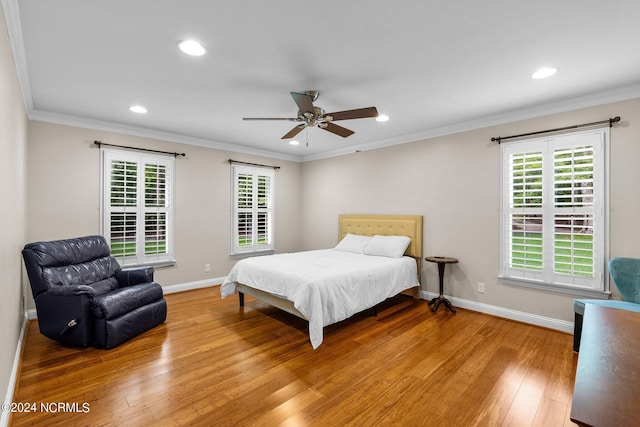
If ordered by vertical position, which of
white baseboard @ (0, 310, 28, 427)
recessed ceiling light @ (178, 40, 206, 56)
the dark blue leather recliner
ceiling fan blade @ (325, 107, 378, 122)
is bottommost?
white baseboard @ (0, 310, 28, 427)

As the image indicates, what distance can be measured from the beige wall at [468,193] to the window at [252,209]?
1485mm

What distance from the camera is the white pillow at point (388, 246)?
14.6ft

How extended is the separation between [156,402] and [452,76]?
3.57 m

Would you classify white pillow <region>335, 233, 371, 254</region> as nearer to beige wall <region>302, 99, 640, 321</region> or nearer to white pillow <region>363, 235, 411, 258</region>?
white pillow <region>363, 235, 411, 258</region>

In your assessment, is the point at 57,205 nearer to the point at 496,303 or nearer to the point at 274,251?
the point at 274,251

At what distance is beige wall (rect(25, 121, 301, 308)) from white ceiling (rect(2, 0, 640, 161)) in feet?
1.33

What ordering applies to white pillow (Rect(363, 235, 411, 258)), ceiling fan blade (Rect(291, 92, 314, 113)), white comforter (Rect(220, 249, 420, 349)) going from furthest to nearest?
white pillow (Rect(363, 235, 411, 258)) → white comforter (Rect(220, 249, 420, 349)) → ceiling fan blade (Rect(291, 92, 314, 113))

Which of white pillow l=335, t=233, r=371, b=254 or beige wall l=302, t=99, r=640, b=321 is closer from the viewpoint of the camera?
beige wall l=302, t=99, r=640, b=321

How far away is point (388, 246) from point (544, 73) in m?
2.73

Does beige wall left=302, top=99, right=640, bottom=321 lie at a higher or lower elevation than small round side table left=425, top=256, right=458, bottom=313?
higher

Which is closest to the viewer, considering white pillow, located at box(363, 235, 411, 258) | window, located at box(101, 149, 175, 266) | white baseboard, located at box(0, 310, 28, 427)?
white baseboard, located at box(0, 310, 28, 427)

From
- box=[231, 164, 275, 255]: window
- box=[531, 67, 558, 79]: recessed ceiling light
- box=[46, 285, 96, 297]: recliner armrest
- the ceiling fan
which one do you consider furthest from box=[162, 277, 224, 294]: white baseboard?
box=[531, 67, 558, 79]: recessed ceiling light

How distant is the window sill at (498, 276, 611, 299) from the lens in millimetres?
3154

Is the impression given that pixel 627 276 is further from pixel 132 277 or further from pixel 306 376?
pixel 132 277
